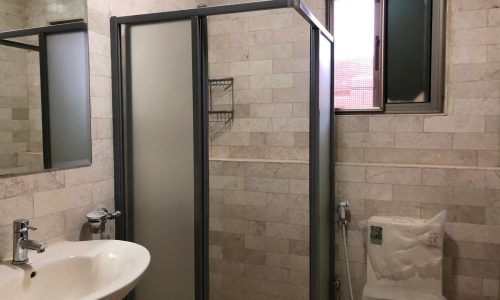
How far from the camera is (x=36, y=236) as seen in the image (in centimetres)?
154

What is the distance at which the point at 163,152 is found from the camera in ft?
6.15

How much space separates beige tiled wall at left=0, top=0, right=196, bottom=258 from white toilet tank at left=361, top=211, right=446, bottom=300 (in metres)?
1.53

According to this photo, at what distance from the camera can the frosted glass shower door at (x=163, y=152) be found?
1.82m

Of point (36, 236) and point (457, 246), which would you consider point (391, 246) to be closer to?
point (457, 246)

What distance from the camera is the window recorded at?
238 cm

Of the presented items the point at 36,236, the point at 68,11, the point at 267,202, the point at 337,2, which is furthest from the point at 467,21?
the point at 36,236

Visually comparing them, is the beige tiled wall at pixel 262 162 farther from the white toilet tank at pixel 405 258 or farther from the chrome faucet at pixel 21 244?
the chrome faucet at pixel 21 244

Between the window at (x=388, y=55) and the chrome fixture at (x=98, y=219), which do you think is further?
the window at (x=388, y=55)

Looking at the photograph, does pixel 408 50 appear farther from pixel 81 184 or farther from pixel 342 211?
pixel 81 184

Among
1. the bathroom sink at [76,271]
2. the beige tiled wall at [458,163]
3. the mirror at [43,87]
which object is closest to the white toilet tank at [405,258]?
the beige tiled wall at [458,163]

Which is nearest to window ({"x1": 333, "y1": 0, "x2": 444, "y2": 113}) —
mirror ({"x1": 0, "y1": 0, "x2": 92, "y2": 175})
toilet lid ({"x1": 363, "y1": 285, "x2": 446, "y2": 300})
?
toilet lid ({"x1": 363, "y1": 285, "x2": 446, "y2": 300})

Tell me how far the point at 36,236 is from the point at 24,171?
0.87 feet

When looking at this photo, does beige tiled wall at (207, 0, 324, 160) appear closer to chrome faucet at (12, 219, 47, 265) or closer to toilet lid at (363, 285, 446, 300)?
toilet lid at (363, 285, 446, 300)

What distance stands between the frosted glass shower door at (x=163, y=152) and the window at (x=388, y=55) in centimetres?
120
